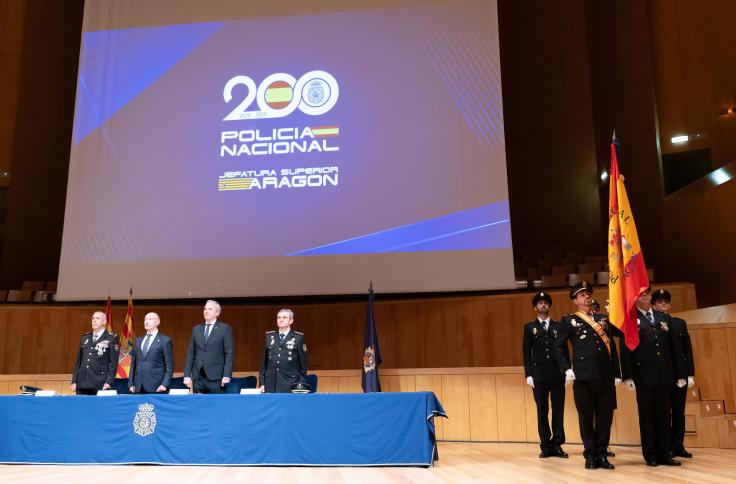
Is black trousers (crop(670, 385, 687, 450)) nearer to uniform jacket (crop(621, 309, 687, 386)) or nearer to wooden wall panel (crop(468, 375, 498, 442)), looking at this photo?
uniform jacket (crop(621, 309, 687, 386))

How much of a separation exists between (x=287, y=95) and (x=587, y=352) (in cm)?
525

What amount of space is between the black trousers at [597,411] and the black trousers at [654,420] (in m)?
0.26

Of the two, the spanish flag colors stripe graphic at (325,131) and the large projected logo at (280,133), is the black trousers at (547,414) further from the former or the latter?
the spanish flag colors stripe graphic at (325,131)

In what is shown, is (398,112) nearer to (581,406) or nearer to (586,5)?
(581,406)

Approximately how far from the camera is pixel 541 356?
6285 millimetres

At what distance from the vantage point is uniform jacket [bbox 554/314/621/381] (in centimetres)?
530

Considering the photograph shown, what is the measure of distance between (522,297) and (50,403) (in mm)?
6126

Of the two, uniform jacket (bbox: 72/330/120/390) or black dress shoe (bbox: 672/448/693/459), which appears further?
uniform jacket (bbox: 72/330/120/390)

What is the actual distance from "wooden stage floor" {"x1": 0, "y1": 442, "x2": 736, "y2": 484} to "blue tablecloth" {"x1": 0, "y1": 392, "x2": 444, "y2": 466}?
3.7 inches

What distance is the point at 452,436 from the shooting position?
7676 mm

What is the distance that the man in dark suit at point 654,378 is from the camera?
531 cm

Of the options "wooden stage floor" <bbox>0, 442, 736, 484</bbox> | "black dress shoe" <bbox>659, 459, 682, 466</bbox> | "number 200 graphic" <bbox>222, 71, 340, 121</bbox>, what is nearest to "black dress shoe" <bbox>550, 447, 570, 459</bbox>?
"wooden stage floor" <bbox>0, 442, 736, 484</bbox>

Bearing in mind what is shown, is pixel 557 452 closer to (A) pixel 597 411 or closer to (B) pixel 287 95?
(A) pixel 597 411

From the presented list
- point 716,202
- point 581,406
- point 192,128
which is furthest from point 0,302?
point 716,202
